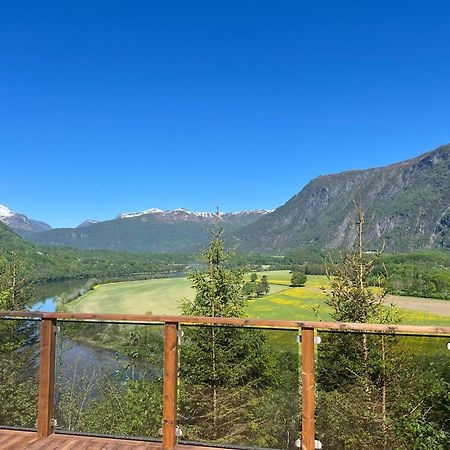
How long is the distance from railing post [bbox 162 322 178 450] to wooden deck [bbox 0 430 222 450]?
9 cm

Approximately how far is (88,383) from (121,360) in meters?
0.33

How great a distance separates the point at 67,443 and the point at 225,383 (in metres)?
1.31

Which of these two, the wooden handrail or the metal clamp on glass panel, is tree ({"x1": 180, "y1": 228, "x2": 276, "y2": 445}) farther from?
the metal clamp on glass panel

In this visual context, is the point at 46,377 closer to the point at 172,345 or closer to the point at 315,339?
the point at 172,345

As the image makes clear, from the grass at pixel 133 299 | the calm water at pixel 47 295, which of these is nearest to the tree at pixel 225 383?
the calm water at pixel 47 295

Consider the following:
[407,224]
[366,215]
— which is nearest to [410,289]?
[366,215]

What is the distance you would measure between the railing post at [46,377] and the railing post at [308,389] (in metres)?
1.98

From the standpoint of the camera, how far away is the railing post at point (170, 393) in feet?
10.3

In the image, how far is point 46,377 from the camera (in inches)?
132

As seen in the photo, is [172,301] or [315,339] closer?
[315,339]

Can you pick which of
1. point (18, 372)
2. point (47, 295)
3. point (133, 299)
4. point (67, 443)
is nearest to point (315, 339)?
point (67, 443)

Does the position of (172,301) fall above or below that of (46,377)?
below

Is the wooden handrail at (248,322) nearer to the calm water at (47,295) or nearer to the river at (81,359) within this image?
the river at (81,359)

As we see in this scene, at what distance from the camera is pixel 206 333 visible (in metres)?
3.18
